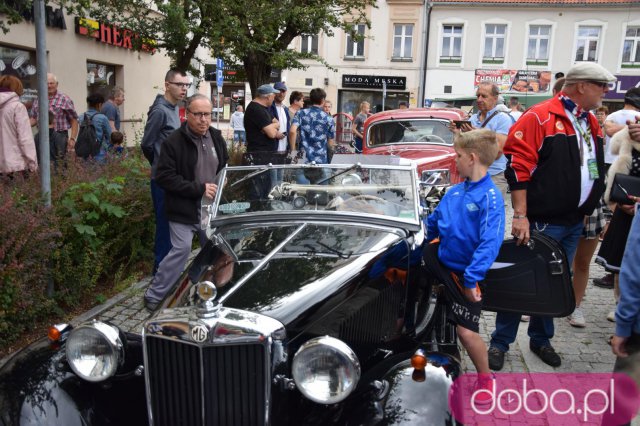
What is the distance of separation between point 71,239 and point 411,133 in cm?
651

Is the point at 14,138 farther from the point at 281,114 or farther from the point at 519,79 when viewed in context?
the point at 519,79

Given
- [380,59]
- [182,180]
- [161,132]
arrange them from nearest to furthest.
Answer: [182,180], [161,132], [380,59]

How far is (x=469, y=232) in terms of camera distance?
3299 millimetres

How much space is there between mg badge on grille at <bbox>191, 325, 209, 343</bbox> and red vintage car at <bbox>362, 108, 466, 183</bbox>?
23.4 feet

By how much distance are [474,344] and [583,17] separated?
31.0 m

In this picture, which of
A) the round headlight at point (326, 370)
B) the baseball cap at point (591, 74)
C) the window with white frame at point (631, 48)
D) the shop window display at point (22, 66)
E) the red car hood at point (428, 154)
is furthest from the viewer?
the window with white frame at point (631, 48)

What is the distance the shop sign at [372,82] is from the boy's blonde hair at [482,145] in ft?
93.2

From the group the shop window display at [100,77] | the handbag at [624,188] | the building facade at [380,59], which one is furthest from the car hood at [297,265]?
the building facade at [380,59]

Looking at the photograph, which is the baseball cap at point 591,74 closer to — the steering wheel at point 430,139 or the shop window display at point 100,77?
the steering wheel at point 430,139

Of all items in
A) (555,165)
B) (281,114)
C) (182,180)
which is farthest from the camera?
(281,114)

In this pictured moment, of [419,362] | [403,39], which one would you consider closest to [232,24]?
[419,362]

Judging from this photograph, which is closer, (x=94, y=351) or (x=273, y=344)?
(x=273, y=344)

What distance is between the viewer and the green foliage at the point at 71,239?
3.81m

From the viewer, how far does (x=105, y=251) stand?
5117 millimetres
